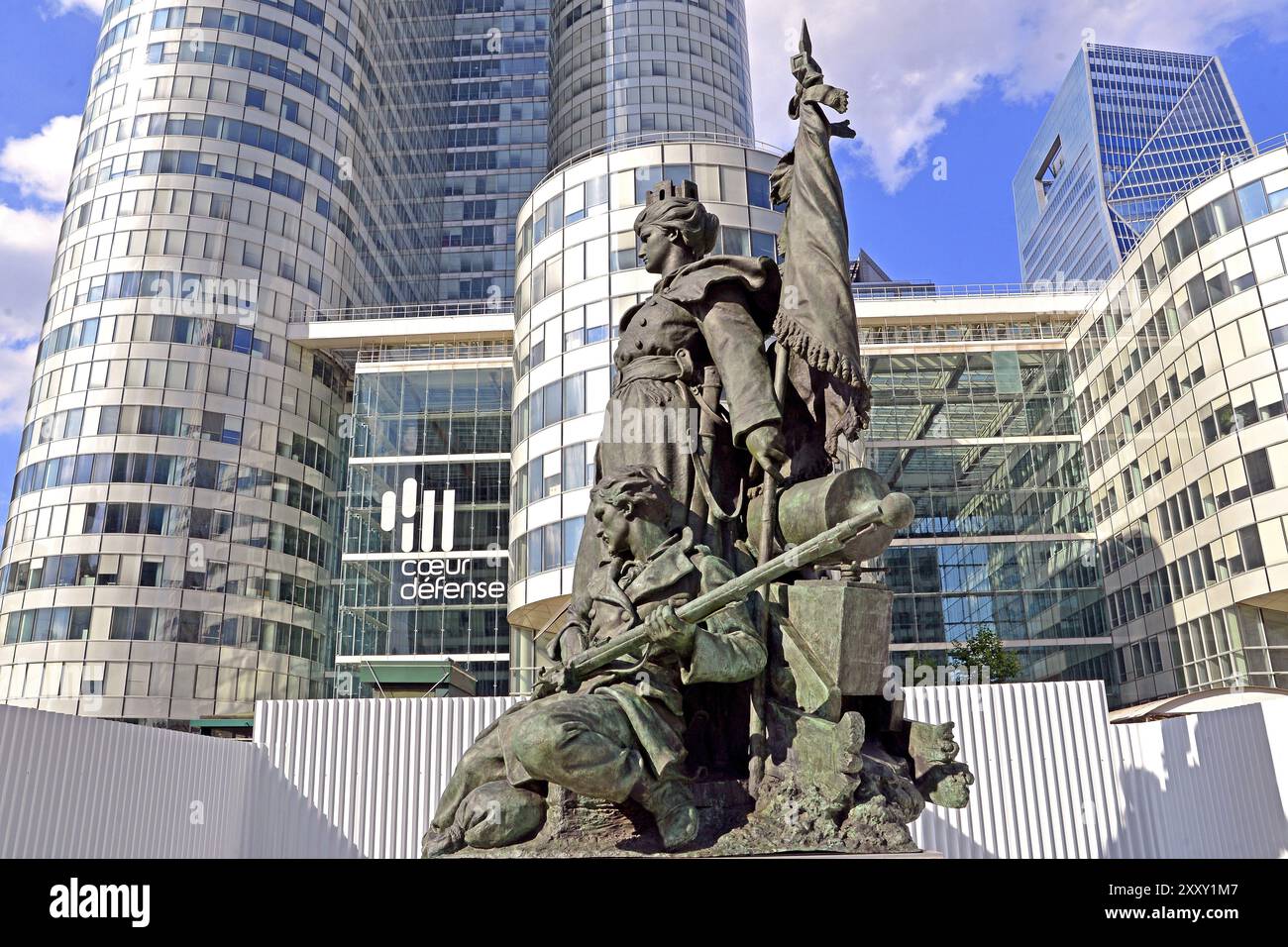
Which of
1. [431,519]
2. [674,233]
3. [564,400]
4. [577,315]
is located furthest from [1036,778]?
[431,519]

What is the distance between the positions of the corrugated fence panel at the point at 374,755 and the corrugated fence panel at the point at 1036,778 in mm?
8297

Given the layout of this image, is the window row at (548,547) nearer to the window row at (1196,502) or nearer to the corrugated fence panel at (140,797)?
the corrugated fence panel at (140,797)

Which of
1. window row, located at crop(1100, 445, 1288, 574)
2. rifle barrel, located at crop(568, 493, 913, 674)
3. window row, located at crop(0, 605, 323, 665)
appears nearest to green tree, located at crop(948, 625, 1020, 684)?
window row, located at crop(1100, 445, 1288, 574)

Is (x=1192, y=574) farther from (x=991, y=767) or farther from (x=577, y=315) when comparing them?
(x=991, y=767)

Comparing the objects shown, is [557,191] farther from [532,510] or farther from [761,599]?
[761,599]

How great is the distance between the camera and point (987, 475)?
49.7 meters

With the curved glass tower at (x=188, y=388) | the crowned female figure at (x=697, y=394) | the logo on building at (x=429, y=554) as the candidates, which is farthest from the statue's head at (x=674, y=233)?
the curved glass tower at (x=188, y=388)

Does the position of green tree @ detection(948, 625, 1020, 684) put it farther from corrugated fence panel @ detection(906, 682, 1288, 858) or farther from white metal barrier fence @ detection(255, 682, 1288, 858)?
white metal barrier fence @ detection(255, 682, 1288, 858)

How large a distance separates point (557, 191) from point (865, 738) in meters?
40.3

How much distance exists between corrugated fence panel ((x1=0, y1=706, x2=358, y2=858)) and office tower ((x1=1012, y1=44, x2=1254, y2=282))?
387 feet

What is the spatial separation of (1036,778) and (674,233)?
44.2 feet

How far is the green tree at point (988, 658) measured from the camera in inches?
1540

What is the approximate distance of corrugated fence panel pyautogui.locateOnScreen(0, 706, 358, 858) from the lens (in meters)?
11.7
